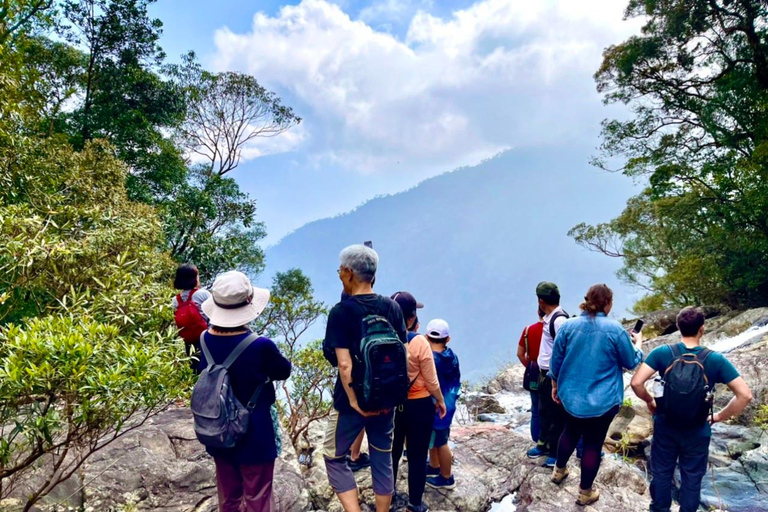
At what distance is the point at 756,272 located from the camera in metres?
17.1

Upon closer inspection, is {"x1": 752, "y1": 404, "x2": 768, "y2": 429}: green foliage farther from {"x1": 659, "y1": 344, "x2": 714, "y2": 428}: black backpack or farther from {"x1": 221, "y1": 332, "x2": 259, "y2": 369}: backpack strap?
{"x1": 221, "y1": 332, "x2": 259, "y2": 369}: backpack strap

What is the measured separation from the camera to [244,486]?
283 cm

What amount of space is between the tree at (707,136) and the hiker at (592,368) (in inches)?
521

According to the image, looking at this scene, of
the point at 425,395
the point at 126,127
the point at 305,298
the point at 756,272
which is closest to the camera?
the point at 425,395

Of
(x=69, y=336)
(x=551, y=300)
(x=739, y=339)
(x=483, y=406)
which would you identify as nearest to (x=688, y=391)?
(x=551, y=300)

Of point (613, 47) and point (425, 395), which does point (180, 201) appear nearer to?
point (425, 395)

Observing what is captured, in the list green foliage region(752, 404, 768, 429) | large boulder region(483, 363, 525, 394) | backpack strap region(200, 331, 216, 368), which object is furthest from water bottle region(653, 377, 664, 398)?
large boulder region(483, 363, 525, 394)

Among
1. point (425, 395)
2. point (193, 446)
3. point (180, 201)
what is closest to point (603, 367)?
point (425, 395)

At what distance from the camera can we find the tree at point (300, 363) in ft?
21.3

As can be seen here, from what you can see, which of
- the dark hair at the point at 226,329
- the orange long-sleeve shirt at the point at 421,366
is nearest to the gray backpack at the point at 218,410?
the dark hair at the point at 226,329

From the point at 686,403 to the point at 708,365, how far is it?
33 centimetres

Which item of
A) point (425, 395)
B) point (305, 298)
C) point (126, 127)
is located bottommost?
point (425, 395)

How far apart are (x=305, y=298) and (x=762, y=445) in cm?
696

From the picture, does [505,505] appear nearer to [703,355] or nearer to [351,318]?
[703,355]
